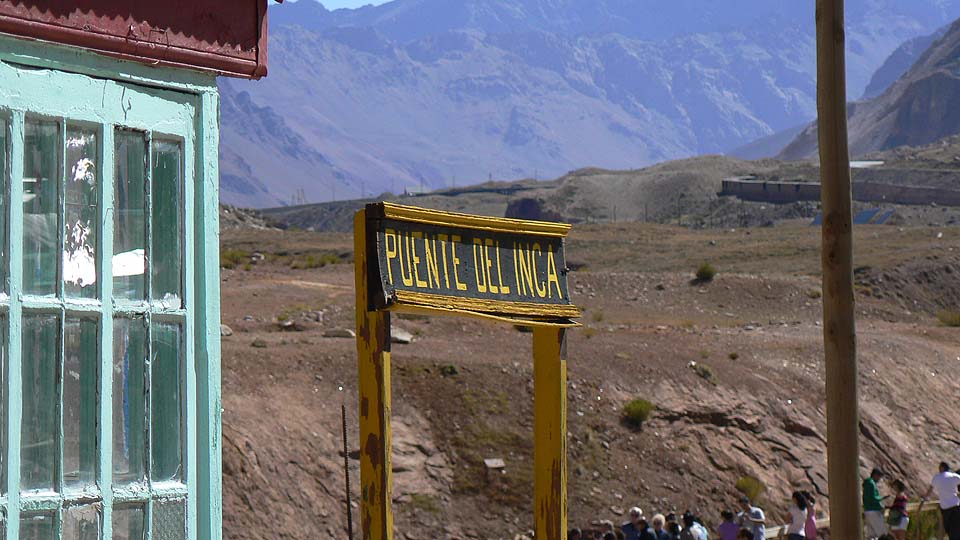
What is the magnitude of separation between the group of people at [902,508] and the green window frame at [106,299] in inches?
444

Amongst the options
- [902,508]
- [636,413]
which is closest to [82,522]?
[902,508]

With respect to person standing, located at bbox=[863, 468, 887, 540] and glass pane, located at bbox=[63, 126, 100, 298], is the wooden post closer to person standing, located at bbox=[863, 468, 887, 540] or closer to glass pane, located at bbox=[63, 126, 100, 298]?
glass pane, located at bbox=[63, 126, 100, 298]

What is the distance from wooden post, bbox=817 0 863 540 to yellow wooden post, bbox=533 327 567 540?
1.96 metres

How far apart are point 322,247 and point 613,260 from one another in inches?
472

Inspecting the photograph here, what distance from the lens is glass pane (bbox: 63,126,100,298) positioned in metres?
5.38

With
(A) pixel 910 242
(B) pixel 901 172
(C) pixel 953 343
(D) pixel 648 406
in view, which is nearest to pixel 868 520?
(D) pixel 648 406

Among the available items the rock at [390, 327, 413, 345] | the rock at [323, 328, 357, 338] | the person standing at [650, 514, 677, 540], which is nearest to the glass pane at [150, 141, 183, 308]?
the person standing at [650, 514, 677, 540]

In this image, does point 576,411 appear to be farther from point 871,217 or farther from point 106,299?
point 871,217

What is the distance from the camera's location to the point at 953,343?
120 feet

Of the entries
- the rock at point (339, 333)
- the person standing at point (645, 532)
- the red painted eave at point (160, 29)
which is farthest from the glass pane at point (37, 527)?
the rock at point (339, 333)

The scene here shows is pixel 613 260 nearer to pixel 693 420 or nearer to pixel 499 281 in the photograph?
pixel 693 420

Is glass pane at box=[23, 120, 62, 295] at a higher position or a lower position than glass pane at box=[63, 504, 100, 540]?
higher

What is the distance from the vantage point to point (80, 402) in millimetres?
5387

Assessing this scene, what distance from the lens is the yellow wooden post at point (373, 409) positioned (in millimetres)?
8562
